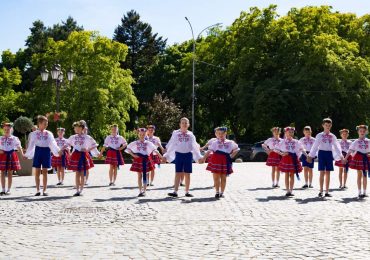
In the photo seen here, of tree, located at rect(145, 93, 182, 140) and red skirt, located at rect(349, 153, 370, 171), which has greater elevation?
tree, located at rect(145, 93, 182, 140)

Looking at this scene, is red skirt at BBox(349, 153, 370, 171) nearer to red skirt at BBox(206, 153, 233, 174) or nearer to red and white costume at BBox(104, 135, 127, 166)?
red skirt at BBox(206, 153, 233, 174)

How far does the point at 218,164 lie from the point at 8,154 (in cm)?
549

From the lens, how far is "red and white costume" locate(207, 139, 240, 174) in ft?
43.4

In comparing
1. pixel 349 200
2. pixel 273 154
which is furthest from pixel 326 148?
pixel 273 154

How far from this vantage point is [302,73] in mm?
39938

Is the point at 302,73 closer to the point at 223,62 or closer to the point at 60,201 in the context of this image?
the point at 223,62

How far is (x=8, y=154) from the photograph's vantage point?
46.8ft

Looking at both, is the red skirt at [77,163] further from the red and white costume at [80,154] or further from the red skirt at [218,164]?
the red skirt at [218,164]

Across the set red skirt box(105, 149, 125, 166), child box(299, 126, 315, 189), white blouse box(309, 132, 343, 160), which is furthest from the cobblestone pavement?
red skirt box(105, 149, 125, 166)

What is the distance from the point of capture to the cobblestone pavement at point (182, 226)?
7.09 meters

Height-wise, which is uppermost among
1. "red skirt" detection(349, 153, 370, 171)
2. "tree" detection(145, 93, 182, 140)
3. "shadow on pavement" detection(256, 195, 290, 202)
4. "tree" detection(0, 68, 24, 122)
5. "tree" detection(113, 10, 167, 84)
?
"tree" detection(113, 10, 167, 84)

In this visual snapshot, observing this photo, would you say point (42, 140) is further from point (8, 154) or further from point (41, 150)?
point (8, 154)

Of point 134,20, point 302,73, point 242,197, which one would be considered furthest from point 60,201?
point 134,20

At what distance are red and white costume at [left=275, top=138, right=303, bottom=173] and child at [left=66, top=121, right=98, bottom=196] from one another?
4.98m
